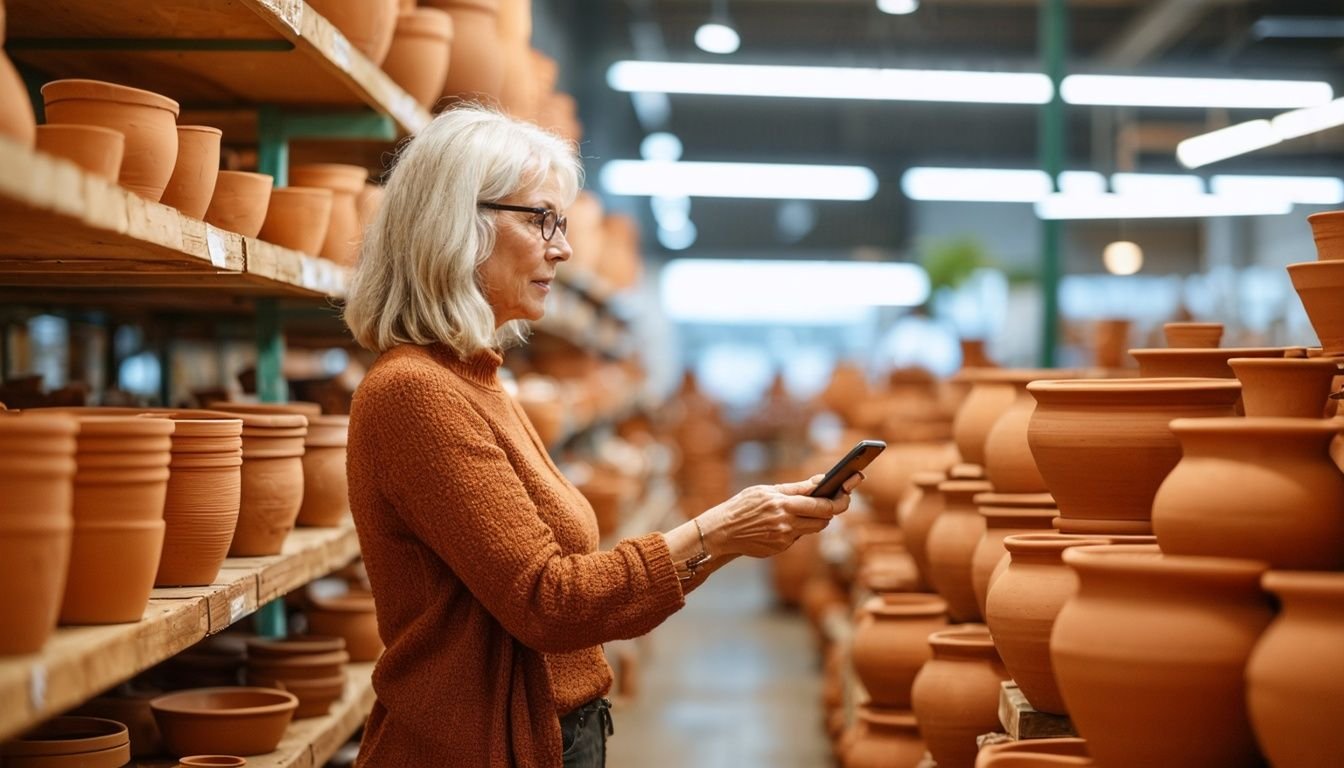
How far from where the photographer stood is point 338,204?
322cm

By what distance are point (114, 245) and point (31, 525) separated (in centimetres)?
62

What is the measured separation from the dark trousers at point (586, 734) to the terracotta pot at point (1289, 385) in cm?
119

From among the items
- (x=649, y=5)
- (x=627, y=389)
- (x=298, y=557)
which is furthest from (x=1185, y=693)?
(x=649, y=5)

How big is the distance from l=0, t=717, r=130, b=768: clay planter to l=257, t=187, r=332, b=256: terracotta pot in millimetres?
1051

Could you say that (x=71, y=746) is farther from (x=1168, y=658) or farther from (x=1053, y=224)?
(x=1053, y=224)

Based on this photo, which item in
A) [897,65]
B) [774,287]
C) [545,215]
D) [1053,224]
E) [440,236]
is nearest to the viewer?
[440,236]

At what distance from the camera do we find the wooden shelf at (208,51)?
2525mm

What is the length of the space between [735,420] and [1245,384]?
12.7m

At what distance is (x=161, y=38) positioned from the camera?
276cm

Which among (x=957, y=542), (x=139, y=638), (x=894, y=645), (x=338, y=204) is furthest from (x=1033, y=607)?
(x=338, y=204)

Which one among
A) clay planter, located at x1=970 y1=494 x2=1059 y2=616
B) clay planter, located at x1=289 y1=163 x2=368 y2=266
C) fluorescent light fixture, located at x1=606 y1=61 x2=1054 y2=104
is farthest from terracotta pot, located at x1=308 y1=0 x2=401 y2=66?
fluorescent light fixture, located at x1=606 y1=61 x2=1054 y2=104

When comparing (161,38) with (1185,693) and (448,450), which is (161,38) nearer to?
(448,450)

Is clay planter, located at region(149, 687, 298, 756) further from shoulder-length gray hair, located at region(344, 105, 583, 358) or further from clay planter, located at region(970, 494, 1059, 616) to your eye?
clay planter, located at region(970, 494, 1059, 616)

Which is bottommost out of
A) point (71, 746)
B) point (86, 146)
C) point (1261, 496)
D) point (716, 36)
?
point (71, 746)
